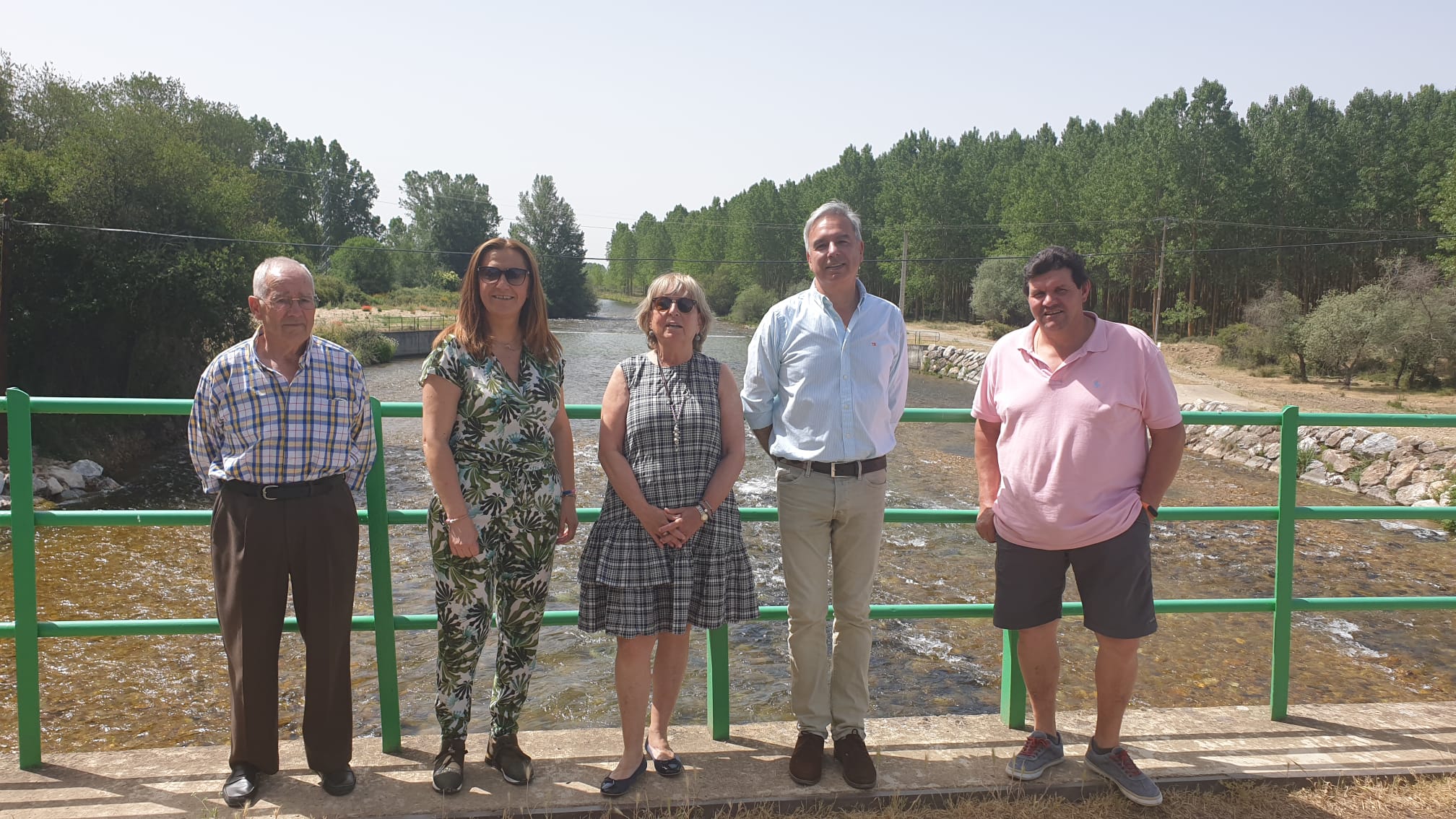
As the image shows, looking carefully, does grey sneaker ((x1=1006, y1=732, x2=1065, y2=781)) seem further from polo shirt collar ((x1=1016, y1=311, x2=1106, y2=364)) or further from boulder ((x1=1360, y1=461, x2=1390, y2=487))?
boulder ((x1=1360, y1=461, x2=1390, y2=487))

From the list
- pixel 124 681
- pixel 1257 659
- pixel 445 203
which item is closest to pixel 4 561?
pixel 124 681

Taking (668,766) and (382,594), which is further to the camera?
(382,594)

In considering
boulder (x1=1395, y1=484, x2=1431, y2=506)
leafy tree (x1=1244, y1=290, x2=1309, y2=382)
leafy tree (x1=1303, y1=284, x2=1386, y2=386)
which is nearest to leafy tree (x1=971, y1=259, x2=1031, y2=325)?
leafy tree (x1=1244, y1=290, x2=1309, y2=382)

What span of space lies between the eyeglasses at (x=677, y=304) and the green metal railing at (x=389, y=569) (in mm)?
598

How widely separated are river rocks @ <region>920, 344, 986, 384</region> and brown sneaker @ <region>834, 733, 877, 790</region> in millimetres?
38504

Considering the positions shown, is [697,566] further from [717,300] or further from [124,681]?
[717,300]

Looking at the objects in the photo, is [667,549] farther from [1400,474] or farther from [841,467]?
[1400,474]

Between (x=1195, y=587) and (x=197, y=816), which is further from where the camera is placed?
(x=1195, y=587)

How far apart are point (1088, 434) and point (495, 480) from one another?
1986 mm

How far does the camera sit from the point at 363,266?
7994cm

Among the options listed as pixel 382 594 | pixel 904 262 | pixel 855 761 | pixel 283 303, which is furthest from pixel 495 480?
pixel 904 262

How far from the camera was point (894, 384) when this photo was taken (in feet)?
10.8

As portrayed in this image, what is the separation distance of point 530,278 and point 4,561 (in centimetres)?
1315

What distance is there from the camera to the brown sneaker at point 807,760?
321 centimetres
